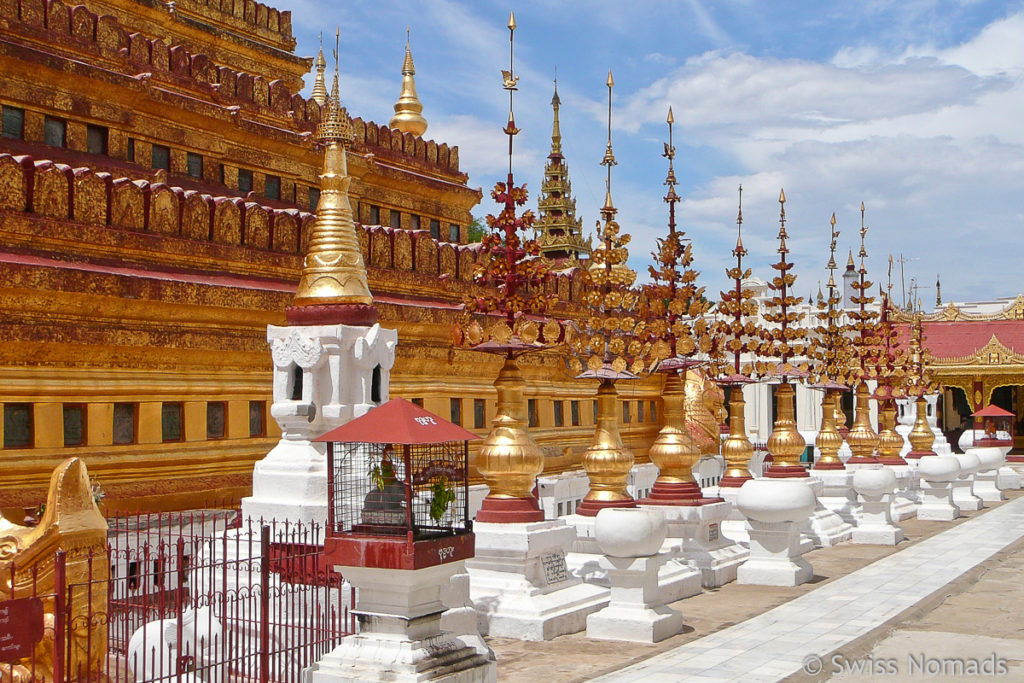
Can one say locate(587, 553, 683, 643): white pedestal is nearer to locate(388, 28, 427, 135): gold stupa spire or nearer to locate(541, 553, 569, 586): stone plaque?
locate(541, 553, 569, 586): stone plaque

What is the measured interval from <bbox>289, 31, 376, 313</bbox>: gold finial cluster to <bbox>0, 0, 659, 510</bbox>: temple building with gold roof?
1455mm

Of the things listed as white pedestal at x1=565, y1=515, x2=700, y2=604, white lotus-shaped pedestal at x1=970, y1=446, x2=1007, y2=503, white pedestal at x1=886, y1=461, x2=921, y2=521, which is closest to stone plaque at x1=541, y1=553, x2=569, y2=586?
white pedestal at x1=565, y1=515, x2=700, y2=604

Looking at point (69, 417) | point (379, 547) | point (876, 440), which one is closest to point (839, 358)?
point (876, 440)

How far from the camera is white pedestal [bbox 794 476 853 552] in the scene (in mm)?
22078

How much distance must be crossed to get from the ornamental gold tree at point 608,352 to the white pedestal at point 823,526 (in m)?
6.72

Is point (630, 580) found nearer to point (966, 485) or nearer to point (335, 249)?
point (335, 249)

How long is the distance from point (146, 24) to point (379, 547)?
1874 cm

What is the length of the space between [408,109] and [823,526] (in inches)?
586

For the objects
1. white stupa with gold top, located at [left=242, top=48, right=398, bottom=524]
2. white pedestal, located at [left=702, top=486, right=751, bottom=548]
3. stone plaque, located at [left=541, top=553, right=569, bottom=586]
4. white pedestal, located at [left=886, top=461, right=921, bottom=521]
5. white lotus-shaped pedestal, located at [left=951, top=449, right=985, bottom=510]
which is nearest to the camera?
stone plaque, located at [left=541, top=553, right=569, bottom=586]

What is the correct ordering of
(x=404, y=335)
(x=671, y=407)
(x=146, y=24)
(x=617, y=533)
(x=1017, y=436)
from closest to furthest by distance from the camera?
(x=617, y=533) → (x=671, y=407) → (x=404, y=335) → (x=146, y=24) → (x=1017, y=436)

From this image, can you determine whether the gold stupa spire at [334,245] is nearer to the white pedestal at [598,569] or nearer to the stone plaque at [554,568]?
the stone plaque at [554,568]

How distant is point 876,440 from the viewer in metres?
29.5

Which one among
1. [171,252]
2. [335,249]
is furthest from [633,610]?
[171,252]

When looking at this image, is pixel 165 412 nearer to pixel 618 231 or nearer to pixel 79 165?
pixel 79 165
